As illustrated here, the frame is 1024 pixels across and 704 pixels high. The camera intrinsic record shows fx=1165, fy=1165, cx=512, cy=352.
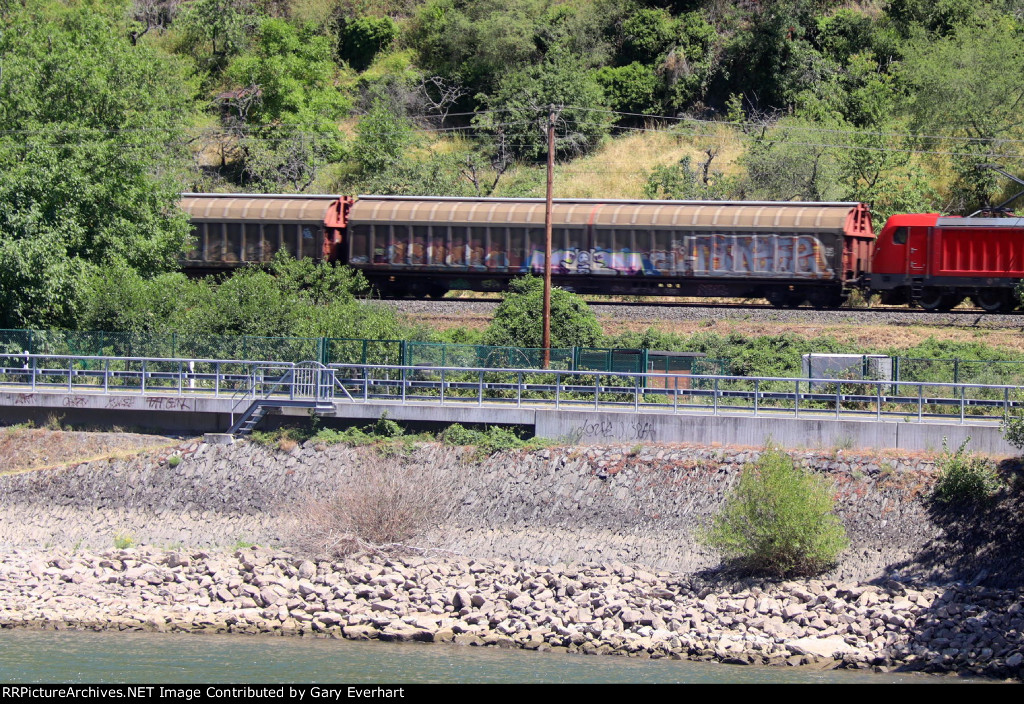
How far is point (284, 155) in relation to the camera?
5350 cm

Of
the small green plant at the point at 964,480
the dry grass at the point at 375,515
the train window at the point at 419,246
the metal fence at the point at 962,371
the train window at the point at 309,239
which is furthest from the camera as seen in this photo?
the train window at the point at 309,239

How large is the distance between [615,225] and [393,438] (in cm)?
1390

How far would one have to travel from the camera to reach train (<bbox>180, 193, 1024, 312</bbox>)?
1310 inches

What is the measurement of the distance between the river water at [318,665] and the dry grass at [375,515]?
2.95m

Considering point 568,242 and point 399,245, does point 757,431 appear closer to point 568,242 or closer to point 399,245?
point 568,242

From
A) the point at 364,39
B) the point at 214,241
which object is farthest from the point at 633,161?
the point at 214,241

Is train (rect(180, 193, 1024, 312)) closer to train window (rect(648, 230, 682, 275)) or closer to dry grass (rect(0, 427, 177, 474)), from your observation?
train window (rect(648, 230, 682, 275))

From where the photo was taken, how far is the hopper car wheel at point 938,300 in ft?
111

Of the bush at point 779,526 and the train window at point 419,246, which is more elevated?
the train window at point 419,246

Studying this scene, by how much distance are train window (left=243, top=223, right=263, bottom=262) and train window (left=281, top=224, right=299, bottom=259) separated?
0.79m

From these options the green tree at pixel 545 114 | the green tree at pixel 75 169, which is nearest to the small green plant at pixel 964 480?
the green tree at pixel 75 169

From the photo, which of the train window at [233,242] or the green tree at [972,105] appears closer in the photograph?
the train window at [233,242]

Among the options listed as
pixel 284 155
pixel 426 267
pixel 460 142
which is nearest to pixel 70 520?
pixel 426 267

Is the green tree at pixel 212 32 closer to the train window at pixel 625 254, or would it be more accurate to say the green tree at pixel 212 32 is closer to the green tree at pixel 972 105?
the green tree at pixel 972 105
